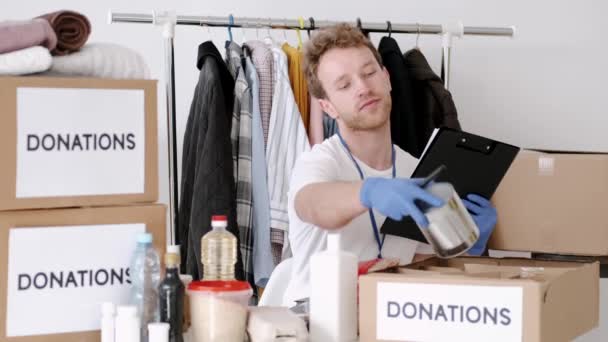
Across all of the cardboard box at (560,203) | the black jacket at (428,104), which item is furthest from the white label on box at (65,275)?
the black jacket at (428,104)

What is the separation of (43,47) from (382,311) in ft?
2.27

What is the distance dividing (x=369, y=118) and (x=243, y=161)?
1.61 feet

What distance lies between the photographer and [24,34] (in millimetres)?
1422

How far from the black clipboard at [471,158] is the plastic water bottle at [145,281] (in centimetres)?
69

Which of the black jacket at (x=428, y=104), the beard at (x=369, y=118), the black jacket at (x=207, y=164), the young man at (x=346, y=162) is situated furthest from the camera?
the black jacket at (x=428, y=104)

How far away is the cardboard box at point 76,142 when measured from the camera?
142cm

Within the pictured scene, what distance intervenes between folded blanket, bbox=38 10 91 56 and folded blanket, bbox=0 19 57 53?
0.09ft

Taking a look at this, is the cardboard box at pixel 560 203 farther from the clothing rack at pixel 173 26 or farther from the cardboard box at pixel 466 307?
the clothing rack at pixel 173 26

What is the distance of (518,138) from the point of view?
10.8 feet

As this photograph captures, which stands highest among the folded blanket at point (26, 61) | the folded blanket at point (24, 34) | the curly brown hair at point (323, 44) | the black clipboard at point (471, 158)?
the curly brown hair at point (323, 44)

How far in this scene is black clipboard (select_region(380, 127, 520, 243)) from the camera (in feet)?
6.24

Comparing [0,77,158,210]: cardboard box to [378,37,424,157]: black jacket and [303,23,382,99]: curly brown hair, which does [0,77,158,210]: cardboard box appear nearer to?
[303,23,382,99]: curly brown hair

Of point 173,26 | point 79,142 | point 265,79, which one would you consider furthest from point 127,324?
point 173,26

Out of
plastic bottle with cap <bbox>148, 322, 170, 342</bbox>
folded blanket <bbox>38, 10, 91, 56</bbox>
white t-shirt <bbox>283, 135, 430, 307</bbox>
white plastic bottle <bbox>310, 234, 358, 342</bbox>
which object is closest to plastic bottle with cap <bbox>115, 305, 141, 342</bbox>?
plastic bottle with cap <bbox>148, 322, 170, 342</bbox>
